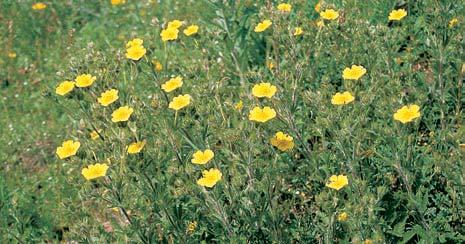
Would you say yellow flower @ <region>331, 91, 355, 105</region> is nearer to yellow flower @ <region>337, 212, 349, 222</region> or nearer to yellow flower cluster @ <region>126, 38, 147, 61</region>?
yellow flower @ <region>337, 212, 349, 222</region>

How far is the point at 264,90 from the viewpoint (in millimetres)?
3406

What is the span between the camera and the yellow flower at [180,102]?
3332 millimetres

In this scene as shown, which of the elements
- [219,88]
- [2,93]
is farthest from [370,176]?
[2,93]

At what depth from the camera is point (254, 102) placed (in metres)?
3.46

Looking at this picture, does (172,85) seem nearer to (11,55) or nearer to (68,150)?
(68,150)

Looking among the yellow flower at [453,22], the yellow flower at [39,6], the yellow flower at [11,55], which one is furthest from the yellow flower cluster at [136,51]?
the yellow flower at [39,6]

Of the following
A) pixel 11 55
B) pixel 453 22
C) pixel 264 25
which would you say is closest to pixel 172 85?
pixel 264 25

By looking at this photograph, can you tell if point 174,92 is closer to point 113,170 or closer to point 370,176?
point 113,170

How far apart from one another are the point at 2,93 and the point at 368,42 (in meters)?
3.26

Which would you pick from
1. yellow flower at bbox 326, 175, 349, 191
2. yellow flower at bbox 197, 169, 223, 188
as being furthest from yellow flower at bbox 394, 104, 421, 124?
yellow flower at bbox 197, 169, 223, 188

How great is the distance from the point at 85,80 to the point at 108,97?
0.16 metres

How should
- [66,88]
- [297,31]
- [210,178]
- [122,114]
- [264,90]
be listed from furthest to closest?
[297,31]
[66,88]
[264,90]
[122,114]
[210,178]

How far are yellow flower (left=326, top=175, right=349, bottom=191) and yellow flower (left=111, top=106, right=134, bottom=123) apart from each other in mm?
900

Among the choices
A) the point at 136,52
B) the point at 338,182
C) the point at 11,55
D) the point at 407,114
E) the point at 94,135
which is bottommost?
the point at 11,55
